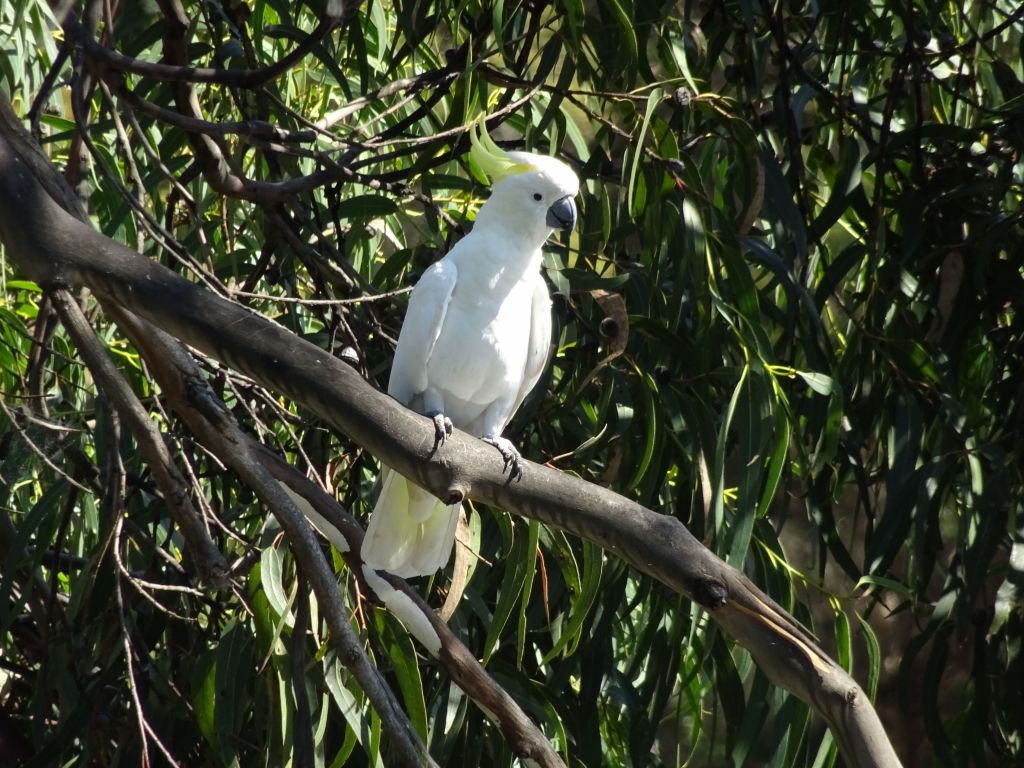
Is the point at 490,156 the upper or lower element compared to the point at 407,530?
upper

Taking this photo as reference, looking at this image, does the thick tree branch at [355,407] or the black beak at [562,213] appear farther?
the black beak at [562,213]

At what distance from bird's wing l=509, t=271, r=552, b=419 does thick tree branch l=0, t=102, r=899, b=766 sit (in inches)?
24.7

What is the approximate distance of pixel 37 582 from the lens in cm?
204

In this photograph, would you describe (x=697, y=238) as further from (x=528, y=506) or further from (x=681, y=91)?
(x=528, y=506)

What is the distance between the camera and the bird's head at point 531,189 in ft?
5.31

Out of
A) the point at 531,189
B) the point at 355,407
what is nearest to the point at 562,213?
the point at 531,189

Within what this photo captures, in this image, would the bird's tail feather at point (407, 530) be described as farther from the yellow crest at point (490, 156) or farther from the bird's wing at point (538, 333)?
the yellow crest at point (490, 156)

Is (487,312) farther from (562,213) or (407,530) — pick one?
(407,530)

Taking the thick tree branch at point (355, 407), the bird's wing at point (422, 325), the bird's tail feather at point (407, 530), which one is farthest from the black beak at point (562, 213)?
the thick tree branch at point (355, 407)

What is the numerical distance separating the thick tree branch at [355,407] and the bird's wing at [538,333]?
627 mm

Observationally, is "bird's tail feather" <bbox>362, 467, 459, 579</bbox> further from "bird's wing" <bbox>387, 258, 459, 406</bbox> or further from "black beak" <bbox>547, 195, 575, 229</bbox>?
"black beak" <bbox>547, 195, 575, 229</bbox>

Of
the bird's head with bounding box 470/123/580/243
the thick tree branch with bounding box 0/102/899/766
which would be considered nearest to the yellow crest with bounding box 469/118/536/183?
the bird's head with bounding box 470/123/580/243

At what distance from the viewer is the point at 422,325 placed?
1.64 m

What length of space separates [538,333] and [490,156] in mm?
271
